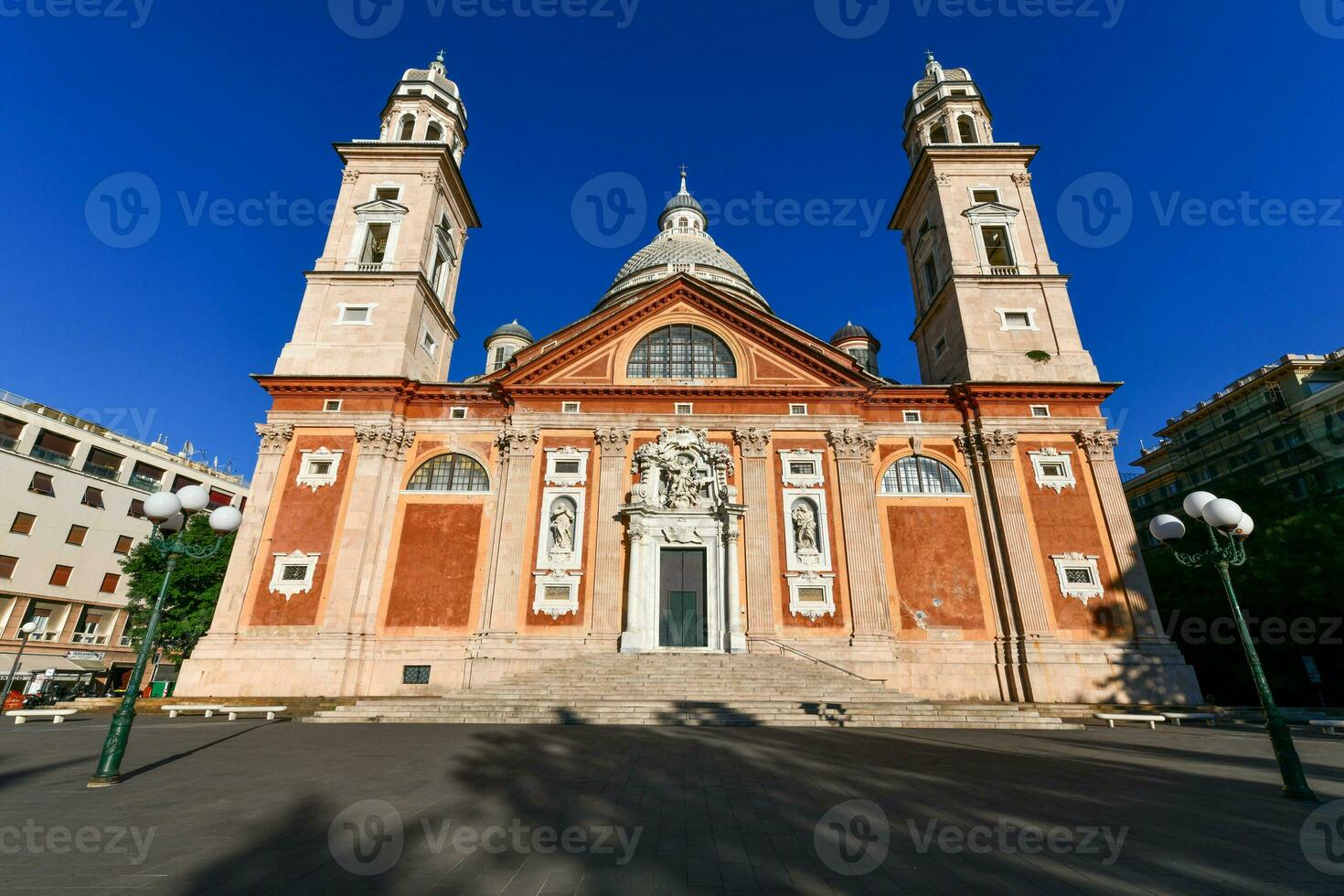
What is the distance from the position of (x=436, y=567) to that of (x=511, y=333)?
26437mm

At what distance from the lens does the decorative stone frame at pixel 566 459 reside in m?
22.2

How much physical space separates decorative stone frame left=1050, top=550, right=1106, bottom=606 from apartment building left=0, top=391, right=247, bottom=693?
4310cm

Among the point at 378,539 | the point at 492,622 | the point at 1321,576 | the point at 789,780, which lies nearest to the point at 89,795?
the point at 789,780

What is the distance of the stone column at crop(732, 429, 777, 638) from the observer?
20.1 metres

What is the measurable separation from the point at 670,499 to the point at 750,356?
711 cm

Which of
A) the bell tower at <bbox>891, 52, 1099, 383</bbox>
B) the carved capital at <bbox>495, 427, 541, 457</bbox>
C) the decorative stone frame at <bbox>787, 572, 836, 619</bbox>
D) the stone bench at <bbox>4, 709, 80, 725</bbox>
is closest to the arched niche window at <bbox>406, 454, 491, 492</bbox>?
the carved capital at <bbox>495, 427, 541, 457</bbox>

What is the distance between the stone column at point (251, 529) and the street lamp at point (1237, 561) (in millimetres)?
23973

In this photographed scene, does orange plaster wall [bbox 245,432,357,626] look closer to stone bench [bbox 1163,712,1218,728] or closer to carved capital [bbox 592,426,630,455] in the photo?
carved capital [bbox 592,426,630,455]

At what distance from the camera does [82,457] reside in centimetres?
3622

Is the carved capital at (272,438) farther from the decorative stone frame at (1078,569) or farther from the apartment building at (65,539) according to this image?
the decorative stone frame at (1078,569)

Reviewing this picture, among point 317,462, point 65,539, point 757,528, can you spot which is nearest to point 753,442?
Result: point 757,528

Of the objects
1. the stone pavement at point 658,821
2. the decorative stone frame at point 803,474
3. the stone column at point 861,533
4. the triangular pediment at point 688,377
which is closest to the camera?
the stone pavement at point 658,821

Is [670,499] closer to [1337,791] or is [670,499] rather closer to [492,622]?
[492,622]

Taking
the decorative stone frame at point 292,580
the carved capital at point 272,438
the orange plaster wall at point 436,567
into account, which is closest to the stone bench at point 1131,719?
the orange plaster wall at point 436,567
